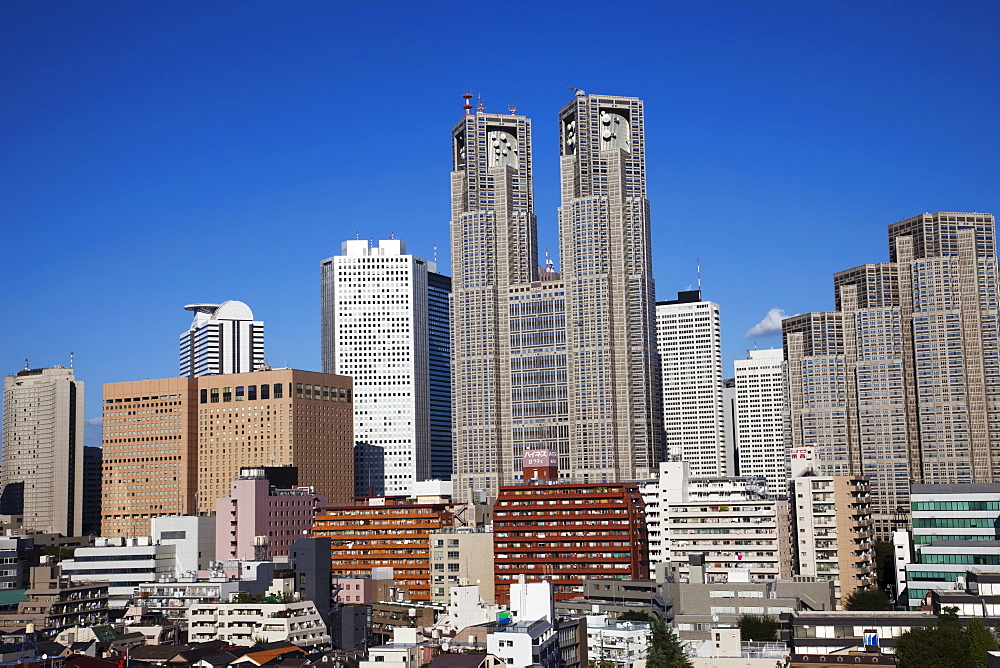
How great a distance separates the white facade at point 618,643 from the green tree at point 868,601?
36.3 metres

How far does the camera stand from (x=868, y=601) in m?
168

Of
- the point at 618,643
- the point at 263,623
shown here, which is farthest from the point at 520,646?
the point at 263,623

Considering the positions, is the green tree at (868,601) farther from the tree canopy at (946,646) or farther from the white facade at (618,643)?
the tree canopy at (946,646)

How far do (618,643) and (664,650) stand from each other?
13.5m

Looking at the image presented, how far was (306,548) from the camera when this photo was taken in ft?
575

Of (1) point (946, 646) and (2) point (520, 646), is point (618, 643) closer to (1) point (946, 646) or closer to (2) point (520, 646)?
(2) point (520, 646)

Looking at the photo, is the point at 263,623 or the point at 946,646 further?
the point at 263,623

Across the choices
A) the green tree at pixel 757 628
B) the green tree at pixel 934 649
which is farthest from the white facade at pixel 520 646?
the green tree at pixel 934 649

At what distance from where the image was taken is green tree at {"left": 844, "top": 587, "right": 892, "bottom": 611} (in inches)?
6560

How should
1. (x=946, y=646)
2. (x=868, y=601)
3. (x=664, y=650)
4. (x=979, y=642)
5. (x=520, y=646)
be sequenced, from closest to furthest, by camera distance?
(x=946, y=646) → (x=979, y=642) → (x=520, y=646) → (x=664, y=650) → (x=868, y=601)

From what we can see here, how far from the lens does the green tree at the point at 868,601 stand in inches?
6560

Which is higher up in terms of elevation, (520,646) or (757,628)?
(520,646)

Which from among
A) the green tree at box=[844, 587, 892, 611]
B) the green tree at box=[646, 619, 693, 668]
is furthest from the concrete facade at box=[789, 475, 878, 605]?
the green tree at box=[646, 619, 693, 668]

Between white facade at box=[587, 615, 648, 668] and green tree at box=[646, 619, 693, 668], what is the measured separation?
10.5 ft
